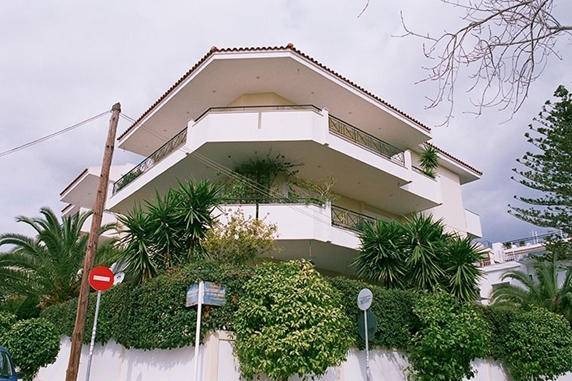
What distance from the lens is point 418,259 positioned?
1517 centimetres

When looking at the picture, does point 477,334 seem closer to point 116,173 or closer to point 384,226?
point 384,226

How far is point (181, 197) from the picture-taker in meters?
13.0

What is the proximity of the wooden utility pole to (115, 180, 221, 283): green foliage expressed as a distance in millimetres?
692

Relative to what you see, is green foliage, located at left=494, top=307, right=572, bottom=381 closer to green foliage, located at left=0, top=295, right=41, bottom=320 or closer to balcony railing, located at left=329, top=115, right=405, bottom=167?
balcony railing, located at left=329, top=115, right=405, bottom=167

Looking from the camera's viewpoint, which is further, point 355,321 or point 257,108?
point 257,108

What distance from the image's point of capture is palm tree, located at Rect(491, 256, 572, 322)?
20.8 m

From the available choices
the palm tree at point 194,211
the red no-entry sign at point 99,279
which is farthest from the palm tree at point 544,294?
the red no-entry sign at point 99,279

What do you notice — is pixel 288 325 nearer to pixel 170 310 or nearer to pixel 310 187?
pixel 170 310

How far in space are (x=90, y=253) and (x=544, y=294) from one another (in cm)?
2013

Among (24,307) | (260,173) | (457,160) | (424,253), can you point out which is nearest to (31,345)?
(260,173)

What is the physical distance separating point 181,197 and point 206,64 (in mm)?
6486

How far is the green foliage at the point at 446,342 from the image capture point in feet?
38.2

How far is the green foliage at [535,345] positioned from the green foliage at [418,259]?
173 centimetres

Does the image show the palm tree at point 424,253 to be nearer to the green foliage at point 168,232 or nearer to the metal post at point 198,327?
the green foliage at point 168,232
